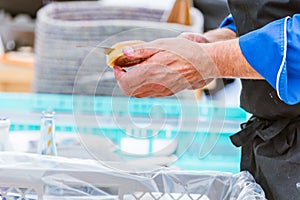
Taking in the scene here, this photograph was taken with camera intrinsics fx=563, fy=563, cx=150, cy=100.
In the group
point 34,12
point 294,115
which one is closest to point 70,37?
point 294,115

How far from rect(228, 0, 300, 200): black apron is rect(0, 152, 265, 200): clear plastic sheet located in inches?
1.1

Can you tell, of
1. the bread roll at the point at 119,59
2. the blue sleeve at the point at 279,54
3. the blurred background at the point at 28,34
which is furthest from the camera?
the blurred background at the point at 28,34

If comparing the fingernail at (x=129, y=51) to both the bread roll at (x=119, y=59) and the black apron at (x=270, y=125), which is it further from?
the black apron at (x=270, y=125)

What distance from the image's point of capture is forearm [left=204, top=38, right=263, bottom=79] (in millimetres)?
672

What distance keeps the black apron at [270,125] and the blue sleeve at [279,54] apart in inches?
3.9

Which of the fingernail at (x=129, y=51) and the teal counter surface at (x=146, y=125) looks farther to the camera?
the teal counter surface at (x=146, y=125)

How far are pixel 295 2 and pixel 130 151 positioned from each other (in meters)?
0.34

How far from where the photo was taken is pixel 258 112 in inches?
31.8

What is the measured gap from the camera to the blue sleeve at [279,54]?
0.63 m

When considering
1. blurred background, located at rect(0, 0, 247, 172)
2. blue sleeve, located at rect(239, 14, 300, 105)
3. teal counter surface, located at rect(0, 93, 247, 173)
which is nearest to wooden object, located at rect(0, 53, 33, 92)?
blurred background, located at rect(0, 0, 247, 172)

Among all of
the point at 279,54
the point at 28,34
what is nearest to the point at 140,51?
the point at 279,54

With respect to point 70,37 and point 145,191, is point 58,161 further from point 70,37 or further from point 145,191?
point 70,37

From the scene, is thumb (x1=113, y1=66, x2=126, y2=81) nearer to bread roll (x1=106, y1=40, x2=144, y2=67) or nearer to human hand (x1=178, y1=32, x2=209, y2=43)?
bread roll (x1=106, y1=40, x2=144, y2=67)

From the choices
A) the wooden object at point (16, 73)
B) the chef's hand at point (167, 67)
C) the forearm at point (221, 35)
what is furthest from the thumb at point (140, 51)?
the wooden object at point (16, 73)
